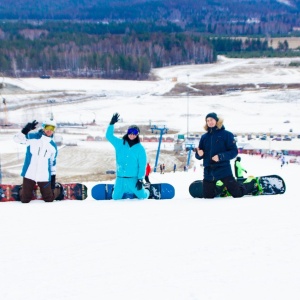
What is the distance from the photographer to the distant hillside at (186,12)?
132625mm

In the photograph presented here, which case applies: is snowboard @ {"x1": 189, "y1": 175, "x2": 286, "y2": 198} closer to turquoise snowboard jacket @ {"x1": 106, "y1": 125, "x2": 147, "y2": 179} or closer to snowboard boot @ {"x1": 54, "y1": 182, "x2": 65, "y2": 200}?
turquoise snowboard jacket @ {"x1": 106, "y1": 125, "x2": 147, "y2": 179}

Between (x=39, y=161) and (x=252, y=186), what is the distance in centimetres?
210

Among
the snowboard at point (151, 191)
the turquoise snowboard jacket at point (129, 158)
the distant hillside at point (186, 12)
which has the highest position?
the distant hillside at point (186, 12)

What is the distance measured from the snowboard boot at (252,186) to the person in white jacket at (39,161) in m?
1.88

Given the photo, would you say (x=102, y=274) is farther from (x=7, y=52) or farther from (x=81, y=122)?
(x=7, y=52)

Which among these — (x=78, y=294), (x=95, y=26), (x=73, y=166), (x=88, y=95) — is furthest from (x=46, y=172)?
(x=95, y=26)

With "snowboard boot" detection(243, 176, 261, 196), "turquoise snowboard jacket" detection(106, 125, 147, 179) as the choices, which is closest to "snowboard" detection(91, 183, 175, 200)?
"turquoise snowboard jacket" detection(106, 125, 147, 179)

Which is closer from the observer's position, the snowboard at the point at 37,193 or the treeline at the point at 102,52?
the snowboard at the point at 37,193

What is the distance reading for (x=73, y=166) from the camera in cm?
1877

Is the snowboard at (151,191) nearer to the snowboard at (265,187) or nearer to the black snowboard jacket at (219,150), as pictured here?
the snowboard at (265,187)

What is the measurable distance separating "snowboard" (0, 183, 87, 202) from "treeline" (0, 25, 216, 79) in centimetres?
5962

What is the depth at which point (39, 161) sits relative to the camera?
15.6 ft

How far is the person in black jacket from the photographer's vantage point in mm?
4602

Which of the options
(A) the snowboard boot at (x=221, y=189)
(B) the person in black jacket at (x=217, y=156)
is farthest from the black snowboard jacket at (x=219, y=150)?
(A) the snowboard boot at (x=221, y=189)
